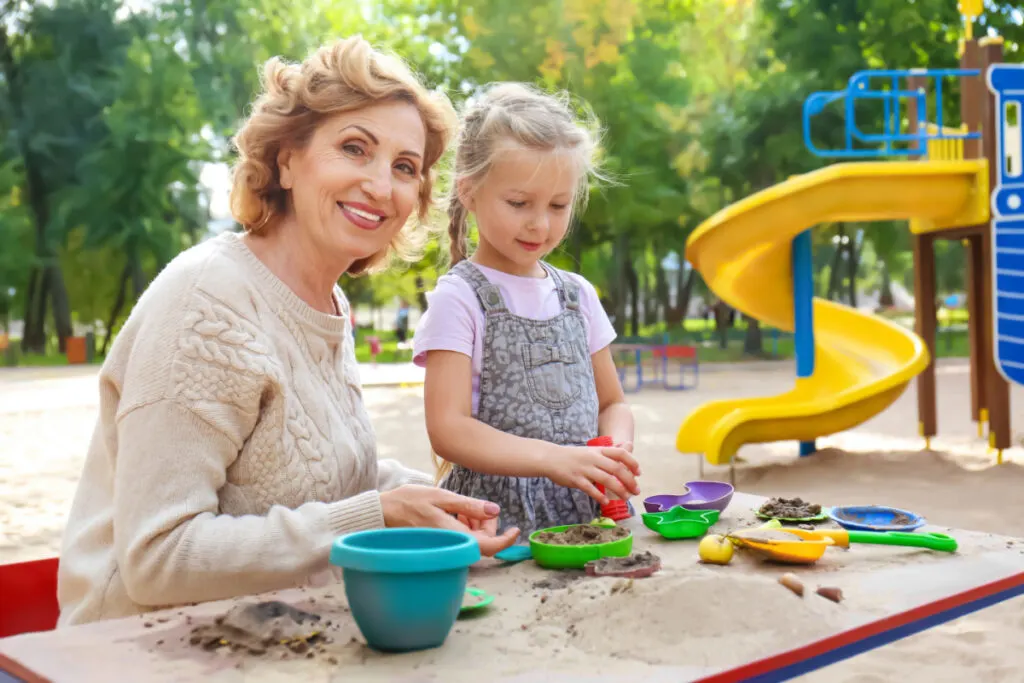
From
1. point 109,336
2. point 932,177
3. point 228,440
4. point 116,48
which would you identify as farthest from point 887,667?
point 116,48

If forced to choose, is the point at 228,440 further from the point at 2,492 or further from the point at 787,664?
the point at 2,492

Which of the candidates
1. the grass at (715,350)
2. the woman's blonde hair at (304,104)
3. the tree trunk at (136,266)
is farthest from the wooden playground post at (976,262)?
the tree trunk at (136,266)

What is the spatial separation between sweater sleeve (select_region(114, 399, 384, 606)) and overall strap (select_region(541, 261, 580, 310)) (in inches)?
41.5

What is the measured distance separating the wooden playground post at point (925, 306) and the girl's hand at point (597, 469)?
7.52 m

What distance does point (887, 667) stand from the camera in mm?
3324

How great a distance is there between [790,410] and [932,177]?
220 cm

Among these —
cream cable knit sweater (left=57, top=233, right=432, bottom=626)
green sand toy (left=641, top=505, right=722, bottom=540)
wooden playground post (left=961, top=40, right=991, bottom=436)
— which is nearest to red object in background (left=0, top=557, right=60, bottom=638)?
cream cable knit sweater (left=57, top=233, right=432, bottom=626)

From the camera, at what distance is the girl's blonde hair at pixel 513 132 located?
2.23m

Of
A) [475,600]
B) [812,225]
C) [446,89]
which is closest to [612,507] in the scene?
[475,600]

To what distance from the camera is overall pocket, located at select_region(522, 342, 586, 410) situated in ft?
7.48

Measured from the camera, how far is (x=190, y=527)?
4.78ft

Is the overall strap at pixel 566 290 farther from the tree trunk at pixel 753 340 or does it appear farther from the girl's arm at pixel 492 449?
the tree trunk at pixel 753 340

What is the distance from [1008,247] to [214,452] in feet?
23.7

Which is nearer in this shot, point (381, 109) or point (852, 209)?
point (381, 109)
